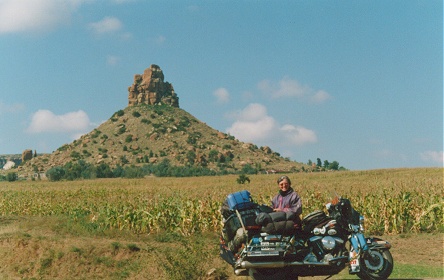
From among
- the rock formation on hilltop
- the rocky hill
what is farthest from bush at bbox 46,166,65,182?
the rock formation on hilltop

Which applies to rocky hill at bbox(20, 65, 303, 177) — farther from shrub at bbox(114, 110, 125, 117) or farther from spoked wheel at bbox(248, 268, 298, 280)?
spoked wheel at bbox(248, 268, 298, 280)

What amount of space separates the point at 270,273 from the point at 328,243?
1.30 m

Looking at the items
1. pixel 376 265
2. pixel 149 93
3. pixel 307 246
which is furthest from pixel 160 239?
pixel 149 93

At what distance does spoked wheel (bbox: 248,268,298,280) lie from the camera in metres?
9.87

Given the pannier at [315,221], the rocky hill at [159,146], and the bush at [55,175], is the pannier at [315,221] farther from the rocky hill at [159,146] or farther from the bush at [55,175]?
the rocky hill at [159,146]

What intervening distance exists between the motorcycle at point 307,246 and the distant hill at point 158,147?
12967 cm

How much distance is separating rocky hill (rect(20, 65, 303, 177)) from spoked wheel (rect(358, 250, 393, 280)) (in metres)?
131

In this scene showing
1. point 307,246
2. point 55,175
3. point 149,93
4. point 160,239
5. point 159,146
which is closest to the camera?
point 307,246

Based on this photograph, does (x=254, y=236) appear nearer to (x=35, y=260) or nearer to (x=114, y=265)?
(x=114, y=265)

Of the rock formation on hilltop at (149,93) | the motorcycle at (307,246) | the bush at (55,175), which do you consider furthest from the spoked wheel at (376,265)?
the rock formation on hilltop at (149,93)

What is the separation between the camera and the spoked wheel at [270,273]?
9.87m

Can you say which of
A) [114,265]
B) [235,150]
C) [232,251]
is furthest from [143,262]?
[235,150]

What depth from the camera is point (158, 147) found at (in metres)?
151

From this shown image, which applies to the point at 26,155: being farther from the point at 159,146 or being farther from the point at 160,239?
the point at 160,239
